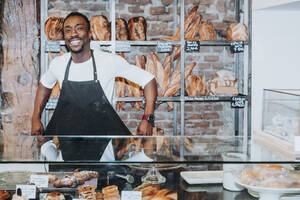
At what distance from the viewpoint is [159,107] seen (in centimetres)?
385

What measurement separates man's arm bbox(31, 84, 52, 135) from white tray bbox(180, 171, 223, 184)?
6.26 ft

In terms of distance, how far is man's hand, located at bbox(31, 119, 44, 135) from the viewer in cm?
340

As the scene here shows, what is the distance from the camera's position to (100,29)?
133 inches

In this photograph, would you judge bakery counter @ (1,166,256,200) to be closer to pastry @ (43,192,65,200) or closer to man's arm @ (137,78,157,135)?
pastry @ (43,192,65,200)

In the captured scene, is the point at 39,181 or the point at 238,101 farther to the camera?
the point at 238,101

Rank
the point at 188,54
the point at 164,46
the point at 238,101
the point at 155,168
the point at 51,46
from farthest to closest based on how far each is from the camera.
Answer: the point at 188,54, the point at 238,101, the point at 164,46, the point at 51,46, the point at 155,168

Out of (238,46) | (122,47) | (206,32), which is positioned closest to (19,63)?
(122,47)

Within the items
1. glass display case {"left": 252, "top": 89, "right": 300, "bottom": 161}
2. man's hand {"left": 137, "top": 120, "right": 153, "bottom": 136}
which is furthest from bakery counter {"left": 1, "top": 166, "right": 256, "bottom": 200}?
man's hand {"left": 137, "top": 120, "right": 153, "bottom": 136}

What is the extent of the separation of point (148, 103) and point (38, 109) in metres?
0.94

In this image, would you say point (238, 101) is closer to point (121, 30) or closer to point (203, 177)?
point (121, 30)

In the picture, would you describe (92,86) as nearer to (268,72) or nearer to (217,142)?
(268,72)

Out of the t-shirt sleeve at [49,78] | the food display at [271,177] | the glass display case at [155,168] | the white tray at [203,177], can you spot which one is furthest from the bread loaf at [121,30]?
the food display at [271,177]

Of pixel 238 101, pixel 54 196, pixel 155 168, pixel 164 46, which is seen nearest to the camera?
pixel 54 196

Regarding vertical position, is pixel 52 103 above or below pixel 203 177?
above
